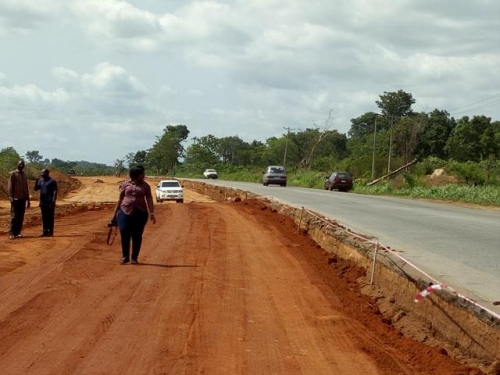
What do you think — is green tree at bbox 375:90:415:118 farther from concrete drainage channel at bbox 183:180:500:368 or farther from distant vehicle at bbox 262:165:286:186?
concrete drainage channel at bbox 183:180:500:368

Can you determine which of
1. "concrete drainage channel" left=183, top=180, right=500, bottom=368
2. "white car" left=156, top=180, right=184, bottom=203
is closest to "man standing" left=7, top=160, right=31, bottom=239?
"concrete drainage channel" left=183, top=180, right=500, bottom=368

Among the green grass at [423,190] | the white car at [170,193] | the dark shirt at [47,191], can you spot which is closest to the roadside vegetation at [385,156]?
the green grass at [423,190]

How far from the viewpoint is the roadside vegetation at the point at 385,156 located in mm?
47094

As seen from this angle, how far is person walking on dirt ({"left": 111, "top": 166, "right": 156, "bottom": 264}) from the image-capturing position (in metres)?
11.5

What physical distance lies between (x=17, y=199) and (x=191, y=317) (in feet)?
32.3

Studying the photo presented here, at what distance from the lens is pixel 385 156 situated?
66.8 metres

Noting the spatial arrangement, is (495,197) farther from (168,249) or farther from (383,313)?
(383,313)

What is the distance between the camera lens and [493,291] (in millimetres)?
8102

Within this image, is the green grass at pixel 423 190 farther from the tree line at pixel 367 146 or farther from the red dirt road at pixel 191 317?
the red dirt road at pixel 191 317

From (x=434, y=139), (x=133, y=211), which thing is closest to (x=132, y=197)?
(x=133, y=211)

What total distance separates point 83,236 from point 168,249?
3210 mm

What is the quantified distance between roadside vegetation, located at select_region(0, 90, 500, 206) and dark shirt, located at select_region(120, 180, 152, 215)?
25664mm

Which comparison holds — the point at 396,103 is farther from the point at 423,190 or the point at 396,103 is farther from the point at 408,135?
the point at 423,190

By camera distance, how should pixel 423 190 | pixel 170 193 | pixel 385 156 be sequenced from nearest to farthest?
1. pixel 170 193
2. pixel 423 190
3. pixel 385 156
